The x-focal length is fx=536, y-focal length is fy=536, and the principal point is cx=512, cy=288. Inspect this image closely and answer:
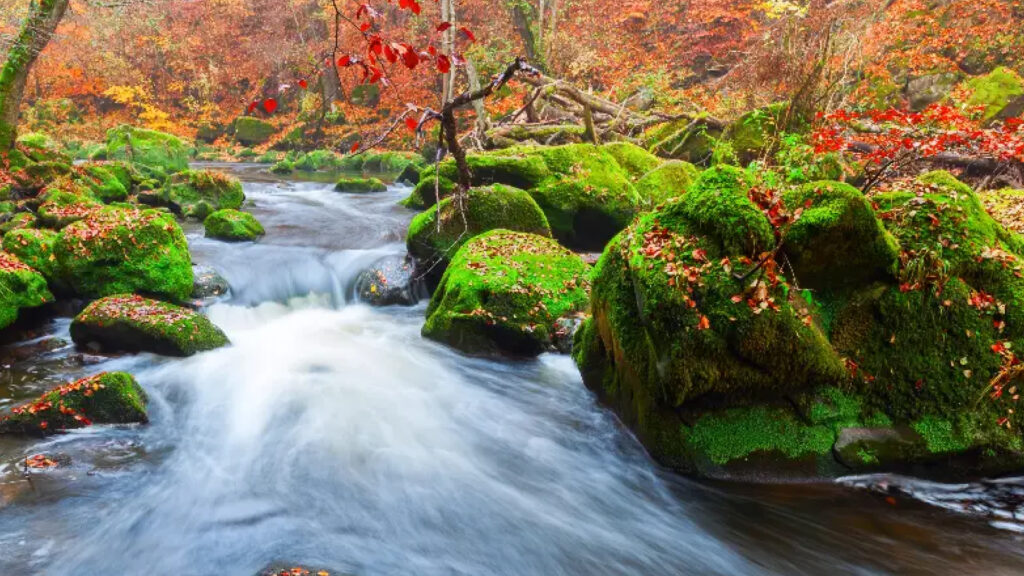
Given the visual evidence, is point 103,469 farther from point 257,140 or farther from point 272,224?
point 257,140

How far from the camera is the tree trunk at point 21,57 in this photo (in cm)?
995

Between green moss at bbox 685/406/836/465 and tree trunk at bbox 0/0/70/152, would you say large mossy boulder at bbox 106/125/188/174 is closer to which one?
tree trunk at bbox 0/0/70/152

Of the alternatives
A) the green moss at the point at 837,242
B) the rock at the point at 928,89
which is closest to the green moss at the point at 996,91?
the rock at the point at 928,89

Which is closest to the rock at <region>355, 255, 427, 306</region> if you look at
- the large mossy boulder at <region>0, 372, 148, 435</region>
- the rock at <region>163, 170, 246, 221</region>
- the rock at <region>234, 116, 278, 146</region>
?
the large mossy boulder at <region>0, 372, 148, 435</region>

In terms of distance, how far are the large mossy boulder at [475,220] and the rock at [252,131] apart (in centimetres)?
2253

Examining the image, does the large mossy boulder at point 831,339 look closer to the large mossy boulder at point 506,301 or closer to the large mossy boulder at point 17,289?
the large mossy boulder at point 506,301

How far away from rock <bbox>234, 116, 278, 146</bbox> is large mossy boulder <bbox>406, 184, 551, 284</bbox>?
887 inches

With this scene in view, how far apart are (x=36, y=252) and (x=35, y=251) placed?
22 mm

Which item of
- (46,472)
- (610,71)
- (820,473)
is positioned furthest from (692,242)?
(610,71)

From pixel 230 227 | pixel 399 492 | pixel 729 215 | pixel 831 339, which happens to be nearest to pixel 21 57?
pixel 230 227

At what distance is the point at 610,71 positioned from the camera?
70.8 feet

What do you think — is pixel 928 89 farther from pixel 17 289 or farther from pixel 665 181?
pixel 17 289

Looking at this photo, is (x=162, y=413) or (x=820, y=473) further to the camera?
(x=162, y=413)

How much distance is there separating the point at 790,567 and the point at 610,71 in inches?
831
